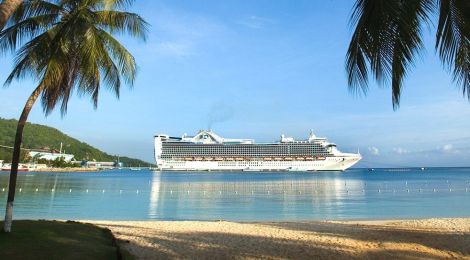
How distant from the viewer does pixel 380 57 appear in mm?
5270

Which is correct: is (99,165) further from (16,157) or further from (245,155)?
(16,157)

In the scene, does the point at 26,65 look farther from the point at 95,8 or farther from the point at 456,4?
the point at 456,4

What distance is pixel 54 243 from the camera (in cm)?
671

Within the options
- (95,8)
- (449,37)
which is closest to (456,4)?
(449,37)

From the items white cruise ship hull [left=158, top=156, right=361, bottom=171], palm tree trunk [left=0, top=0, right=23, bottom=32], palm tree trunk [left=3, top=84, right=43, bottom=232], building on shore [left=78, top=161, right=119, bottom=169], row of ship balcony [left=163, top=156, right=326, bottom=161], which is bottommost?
palm tree trunk [left=3, top=84, right=43, bottom=232]

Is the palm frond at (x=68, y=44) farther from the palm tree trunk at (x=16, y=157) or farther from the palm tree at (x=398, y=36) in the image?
the palm tree at (x=398, y=36)

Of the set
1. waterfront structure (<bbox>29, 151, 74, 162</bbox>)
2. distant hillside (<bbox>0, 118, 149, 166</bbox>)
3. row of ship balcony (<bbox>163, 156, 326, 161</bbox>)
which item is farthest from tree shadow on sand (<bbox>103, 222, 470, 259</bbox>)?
waterfront structure (<bbox>29, 151, 74, 162</bbox>)

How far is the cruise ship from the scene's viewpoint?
8781 cm

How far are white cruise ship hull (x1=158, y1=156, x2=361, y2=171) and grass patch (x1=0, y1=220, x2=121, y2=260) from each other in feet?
265

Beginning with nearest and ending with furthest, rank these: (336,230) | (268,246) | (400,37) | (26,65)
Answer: (400,37) → (26,65) → (268,246) → (336,230)

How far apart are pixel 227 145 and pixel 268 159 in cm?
937

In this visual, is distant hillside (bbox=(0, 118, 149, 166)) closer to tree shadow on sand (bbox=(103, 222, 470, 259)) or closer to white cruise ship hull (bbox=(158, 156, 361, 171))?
white cruise ship hull (bbox=(158, 156, 361, 171))

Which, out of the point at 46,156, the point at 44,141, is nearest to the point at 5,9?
the point at 46,156

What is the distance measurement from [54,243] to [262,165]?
275 feet
